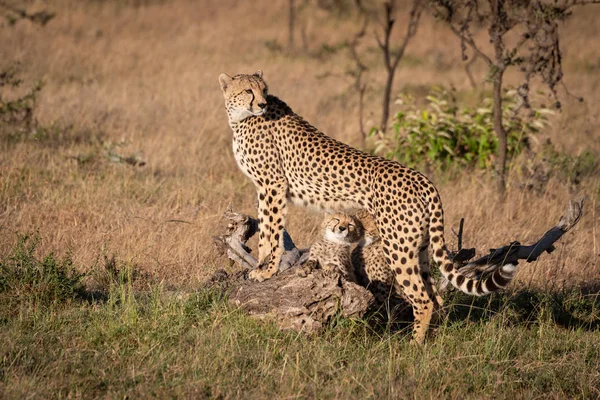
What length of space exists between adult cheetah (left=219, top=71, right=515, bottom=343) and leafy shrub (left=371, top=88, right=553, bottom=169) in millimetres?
3226

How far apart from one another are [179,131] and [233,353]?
5548 mm

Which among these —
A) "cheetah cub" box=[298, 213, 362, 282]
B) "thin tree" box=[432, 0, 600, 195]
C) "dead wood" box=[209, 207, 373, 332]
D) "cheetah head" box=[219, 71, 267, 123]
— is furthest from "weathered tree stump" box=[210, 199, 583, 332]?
"thin tree" box=[432, 0, 600, 195]

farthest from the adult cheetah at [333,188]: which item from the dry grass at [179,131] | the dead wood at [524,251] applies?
the dry grass at [179,131]

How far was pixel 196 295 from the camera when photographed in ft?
14.5

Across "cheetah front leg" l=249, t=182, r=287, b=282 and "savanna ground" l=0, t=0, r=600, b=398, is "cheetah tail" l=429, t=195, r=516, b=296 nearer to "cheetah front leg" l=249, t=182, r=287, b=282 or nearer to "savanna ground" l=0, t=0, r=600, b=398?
"savanna ground" l=0, t=0, r=600, b=398

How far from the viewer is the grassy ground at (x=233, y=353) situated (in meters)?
3.62

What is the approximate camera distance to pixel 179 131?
905 centimetres

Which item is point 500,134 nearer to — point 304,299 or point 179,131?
point 179,131

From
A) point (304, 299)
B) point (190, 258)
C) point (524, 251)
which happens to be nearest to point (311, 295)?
point (304, 299)

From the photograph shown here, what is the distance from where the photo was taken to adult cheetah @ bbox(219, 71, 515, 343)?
4.30 meters

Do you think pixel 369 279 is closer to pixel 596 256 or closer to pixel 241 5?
pixel 596 256

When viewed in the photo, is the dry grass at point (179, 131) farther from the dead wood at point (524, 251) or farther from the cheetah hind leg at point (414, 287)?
the cheetah hind leg at point (414, 287)

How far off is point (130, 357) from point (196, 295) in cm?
70

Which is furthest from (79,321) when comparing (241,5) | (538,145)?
(241,5)
